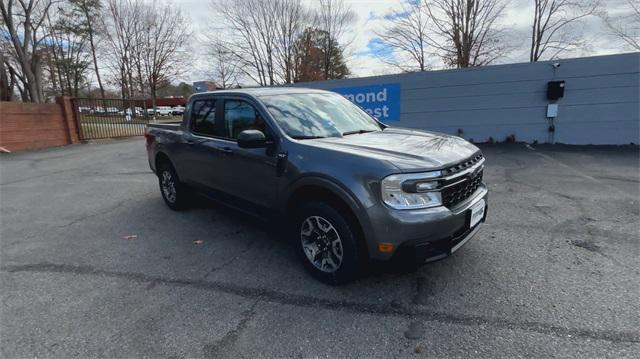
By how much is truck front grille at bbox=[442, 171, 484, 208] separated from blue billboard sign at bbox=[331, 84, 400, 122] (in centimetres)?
874

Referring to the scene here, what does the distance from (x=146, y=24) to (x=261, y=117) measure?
115 ft

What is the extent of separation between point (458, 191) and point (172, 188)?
4.30 m

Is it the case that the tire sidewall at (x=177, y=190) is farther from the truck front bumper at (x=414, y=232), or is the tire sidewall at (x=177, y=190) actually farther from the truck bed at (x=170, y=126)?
the truck front bumper at (x=414, y=232)

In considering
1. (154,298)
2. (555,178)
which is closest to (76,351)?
(154,298)

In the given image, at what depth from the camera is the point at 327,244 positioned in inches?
116

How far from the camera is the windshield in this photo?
3.32 metres

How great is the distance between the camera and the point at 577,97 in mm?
9102

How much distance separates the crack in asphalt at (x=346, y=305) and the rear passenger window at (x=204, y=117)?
1.88 metres

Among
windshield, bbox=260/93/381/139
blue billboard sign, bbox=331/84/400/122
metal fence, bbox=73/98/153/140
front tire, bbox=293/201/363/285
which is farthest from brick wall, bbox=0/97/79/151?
front tire, bbox=293/201/363/285

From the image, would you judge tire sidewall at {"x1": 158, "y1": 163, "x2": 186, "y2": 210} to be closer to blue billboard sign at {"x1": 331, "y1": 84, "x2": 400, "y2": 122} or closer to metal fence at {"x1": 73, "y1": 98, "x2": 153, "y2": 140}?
blue billboard sign at {"x1": 331, "y1": 84, "x2": 400, "y2": 122}

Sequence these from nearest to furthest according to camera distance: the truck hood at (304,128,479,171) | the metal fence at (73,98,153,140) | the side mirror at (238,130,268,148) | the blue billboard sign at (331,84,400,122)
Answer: the truck hood at (304,128,479,171) < the side mirror at (238,130,268,148) < the blue billboard sign at (331,84,400,122) < the metal fence at (73,98,153,140)

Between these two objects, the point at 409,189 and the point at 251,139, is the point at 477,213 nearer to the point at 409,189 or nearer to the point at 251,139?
the point at 409,189

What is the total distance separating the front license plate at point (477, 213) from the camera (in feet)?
9.23

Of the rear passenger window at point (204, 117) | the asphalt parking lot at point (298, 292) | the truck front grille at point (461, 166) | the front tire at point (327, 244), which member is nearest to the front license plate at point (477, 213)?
the truck front grille at point (461, 166)
